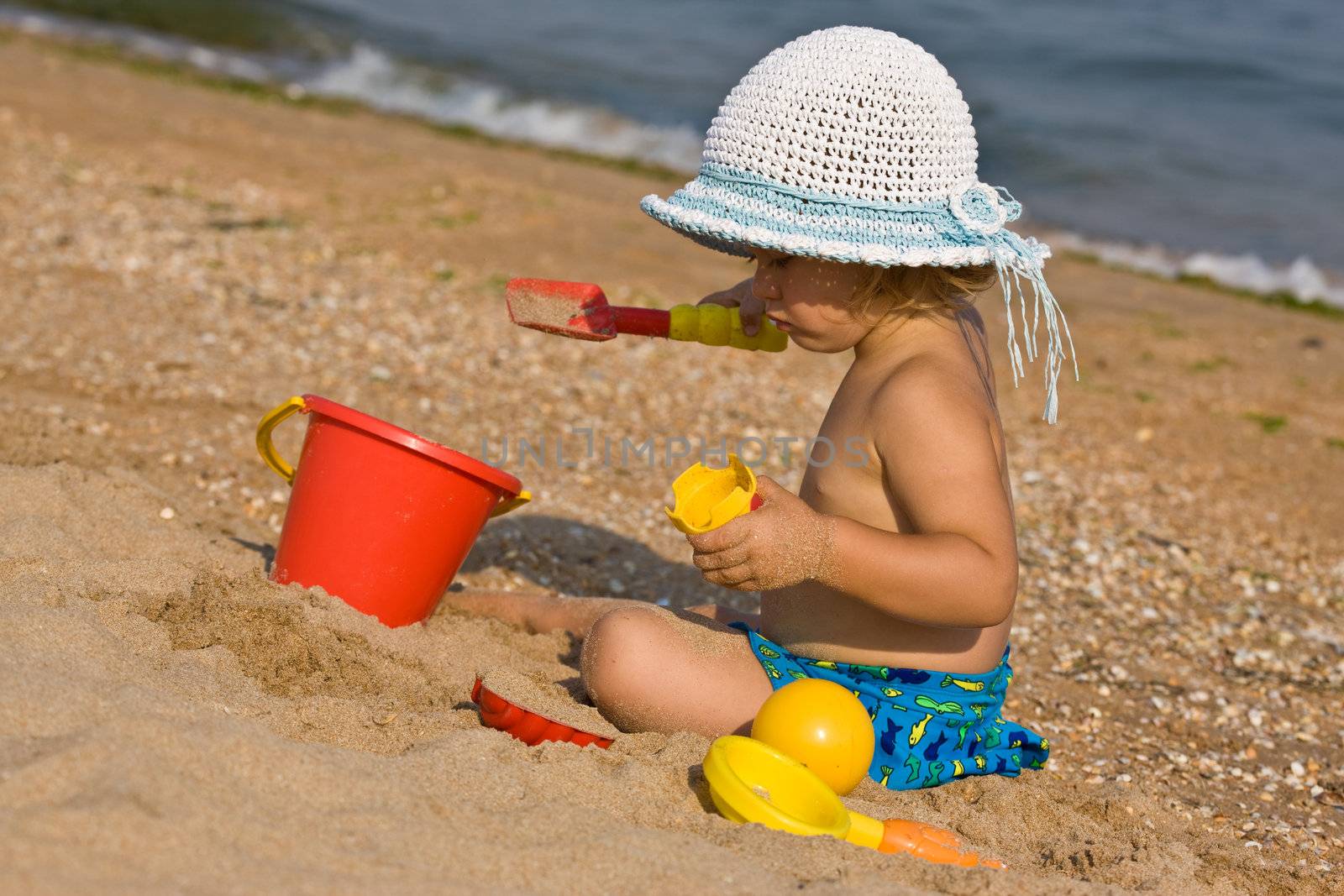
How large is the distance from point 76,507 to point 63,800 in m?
1.50

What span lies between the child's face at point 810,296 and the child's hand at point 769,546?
395 mm

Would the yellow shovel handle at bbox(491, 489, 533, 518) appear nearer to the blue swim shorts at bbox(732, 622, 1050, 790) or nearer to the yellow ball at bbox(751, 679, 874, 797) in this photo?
the blue swim shorts at bbox(732, 622, 1050, 790)

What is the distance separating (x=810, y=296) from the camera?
264 centimetres

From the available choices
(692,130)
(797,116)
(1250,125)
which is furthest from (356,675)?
(1250,125)

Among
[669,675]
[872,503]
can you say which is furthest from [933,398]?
[669,675]

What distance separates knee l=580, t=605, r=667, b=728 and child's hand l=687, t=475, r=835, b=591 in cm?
33

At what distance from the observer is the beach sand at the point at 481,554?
6.55 ft

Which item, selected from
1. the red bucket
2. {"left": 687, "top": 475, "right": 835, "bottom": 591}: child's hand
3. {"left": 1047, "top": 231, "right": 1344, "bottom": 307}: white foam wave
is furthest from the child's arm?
{"left": 1047, "top": 231, "right": 1344, "bottom": 307}: white foam wave

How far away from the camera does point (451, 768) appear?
221 centimetres

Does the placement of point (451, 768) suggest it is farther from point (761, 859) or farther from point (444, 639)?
point (444, 639)

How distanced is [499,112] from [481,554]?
10222mm

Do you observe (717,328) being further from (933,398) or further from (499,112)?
(499,112)

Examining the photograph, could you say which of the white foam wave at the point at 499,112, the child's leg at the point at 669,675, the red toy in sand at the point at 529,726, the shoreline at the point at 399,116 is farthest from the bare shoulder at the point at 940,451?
the white foam wave at the point at 499,112

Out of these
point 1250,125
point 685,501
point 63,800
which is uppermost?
point 1250,125
